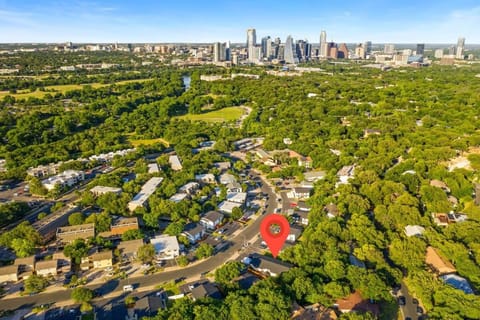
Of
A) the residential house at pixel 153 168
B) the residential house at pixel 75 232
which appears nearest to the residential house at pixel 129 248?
the residential house at pixel 75 232

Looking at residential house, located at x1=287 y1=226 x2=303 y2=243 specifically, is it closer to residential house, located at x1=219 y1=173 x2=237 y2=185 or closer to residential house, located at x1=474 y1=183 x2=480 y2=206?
residential house, located at x1=219 y1=173 x2=237 y2=185

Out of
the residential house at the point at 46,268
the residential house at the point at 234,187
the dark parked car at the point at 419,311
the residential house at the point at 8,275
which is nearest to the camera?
the dark parked car at the point at 419,311

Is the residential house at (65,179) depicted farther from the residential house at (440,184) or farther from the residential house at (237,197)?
the residential house at (440,184)

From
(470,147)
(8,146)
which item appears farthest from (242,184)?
(8,146)

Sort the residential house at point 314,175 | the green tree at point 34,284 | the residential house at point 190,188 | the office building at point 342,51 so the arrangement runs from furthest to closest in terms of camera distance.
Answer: the office building at point 342,51
the residential house at point 314,175
the residential house at point 190,188
the green tree at point 34,284

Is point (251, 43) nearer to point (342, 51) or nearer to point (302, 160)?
point (342, 51)

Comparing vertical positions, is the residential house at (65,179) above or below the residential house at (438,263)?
above

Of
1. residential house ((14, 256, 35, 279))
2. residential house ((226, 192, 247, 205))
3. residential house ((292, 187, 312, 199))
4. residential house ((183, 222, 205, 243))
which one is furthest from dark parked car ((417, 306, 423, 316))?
residential house ((14, 256, 35, 279))
